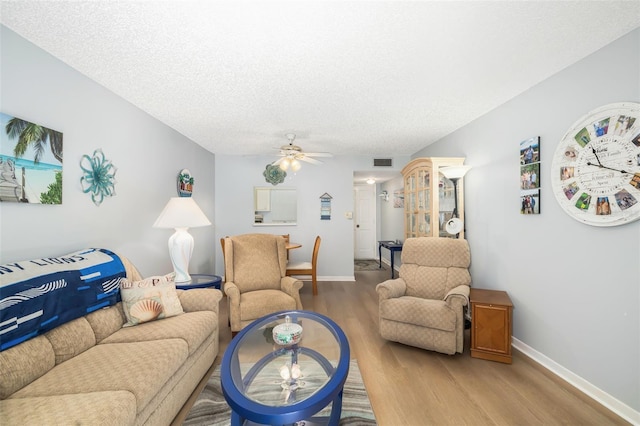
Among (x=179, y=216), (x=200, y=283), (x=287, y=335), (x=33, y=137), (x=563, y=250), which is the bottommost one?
(x=287, y=335)

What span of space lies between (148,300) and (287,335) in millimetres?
1147

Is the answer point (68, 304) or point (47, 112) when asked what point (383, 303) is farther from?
point (47, 112)

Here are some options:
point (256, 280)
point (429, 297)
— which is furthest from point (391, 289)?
point (256, 280)

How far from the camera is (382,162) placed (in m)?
5.12

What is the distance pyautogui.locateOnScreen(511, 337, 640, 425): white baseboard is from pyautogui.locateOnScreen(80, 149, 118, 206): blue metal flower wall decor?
4.18m

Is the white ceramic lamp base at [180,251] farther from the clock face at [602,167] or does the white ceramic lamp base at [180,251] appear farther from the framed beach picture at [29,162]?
the clock face at [602,167]

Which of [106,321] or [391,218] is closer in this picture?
[106,321]

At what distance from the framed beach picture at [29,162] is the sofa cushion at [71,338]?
883 mm

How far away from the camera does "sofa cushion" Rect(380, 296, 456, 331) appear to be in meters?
2.27

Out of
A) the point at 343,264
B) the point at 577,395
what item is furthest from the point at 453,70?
the point at 343,264

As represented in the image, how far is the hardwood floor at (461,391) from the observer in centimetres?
163

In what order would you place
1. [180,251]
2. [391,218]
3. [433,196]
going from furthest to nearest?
1. [391,218]
2. [433,196]
3. [180,251]

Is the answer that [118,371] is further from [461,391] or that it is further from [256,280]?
[461,391]

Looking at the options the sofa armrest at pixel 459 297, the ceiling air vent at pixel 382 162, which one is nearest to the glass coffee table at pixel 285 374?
the sofa armrest at pixel 459 297
